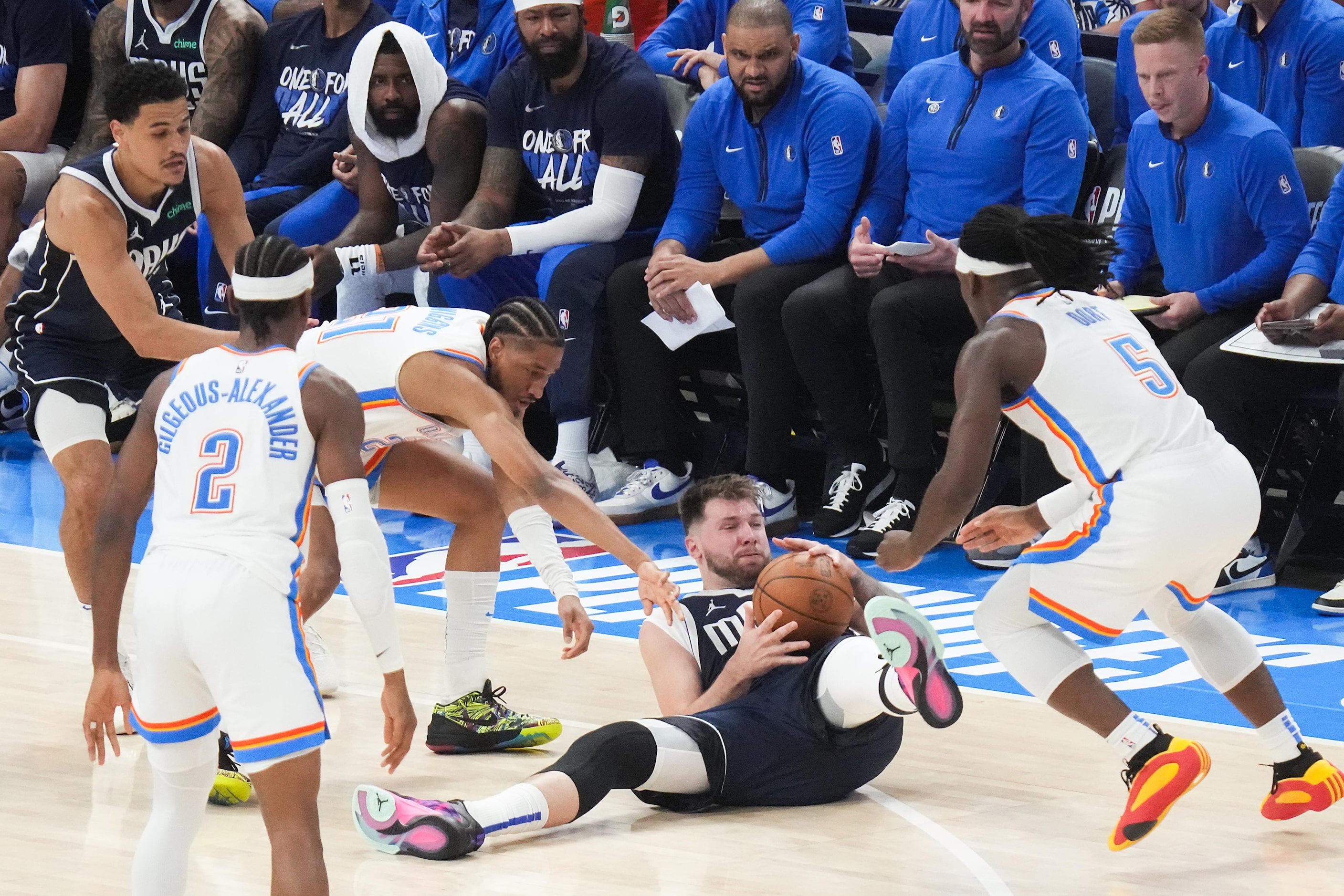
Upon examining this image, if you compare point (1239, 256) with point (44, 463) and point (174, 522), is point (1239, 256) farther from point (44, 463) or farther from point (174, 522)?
point (44, 463)

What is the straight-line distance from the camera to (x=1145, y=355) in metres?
4.18

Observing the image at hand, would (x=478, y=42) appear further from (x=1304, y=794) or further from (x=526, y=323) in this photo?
(x=1304, y=794)

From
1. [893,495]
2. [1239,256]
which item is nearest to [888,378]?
[893,495]

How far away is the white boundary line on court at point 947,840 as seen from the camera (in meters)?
3.77

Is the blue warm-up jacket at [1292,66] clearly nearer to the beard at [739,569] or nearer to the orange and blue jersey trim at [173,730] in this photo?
the beard at [739,569]

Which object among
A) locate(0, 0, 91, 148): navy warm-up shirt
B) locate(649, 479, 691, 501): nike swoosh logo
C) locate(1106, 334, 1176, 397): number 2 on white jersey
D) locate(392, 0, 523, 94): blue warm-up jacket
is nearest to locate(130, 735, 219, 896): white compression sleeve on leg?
locate(1106, 334, 1176, 397): number 2 on white jersey

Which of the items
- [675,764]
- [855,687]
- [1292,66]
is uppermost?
[1292,66]

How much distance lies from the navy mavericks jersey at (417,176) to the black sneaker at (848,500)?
236cm

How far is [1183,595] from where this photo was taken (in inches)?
163

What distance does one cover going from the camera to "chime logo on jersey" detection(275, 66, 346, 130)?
847 cm

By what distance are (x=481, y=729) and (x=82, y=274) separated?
1.89m

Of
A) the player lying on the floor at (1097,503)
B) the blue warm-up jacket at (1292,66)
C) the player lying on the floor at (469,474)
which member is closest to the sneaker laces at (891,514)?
the blue warm-up jacket at (1292,66)

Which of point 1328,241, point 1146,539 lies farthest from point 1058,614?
point 1328,241

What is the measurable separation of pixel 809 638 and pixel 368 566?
55.9 inches
